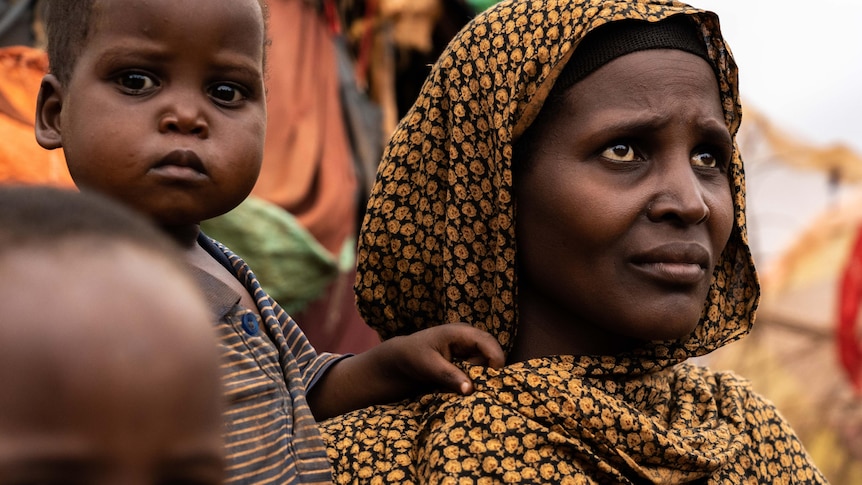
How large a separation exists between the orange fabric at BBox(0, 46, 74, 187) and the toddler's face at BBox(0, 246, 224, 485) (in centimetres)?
246

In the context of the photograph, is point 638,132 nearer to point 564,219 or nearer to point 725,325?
point 564,219

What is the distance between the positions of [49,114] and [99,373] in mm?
1038

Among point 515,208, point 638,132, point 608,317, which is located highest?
point 638,132

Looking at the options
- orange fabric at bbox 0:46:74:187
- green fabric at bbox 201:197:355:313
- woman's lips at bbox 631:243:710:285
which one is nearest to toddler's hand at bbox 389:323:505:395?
woman's lips at bbox 631:243:710:285

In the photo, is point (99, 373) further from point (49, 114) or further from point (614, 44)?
point (614, 44)

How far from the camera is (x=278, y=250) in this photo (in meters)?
4.09

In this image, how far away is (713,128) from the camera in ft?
6.71

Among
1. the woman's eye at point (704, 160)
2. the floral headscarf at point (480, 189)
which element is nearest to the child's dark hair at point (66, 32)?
the floral headscarf at point (480, 189)

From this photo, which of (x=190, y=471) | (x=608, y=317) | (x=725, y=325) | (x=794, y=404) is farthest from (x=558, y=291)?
(x=794, y=404)

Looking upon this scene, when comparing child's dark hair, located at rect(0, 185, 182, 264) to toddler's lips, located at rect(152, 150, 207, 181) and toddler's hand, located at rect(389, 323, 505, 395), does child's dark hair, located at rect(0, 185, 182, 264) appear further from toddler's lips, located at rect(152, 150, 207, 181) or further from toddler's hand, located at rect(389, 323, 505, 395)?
toddler's hand, located at rect(389, 323, 505, 395)

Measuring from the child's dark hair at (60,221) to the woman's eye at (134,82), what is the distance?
0.69 m

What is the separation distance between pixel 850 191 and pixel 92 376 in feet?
20.0

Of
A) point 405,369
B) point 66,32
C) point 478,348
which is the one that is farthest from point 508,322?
point 66,32

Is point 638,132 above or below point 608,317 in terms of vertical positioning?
above
